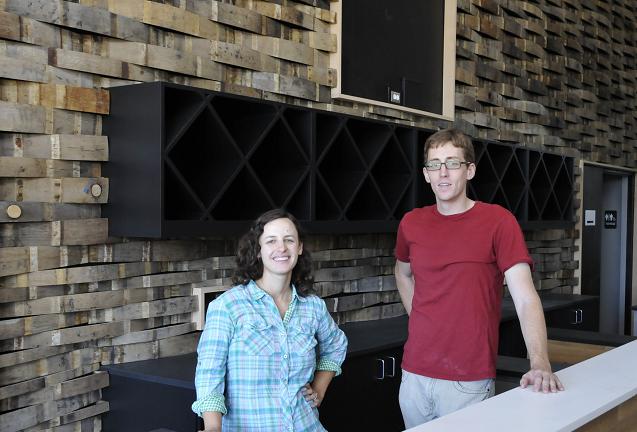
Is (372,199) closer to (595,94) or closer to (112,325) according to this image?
(112,325)

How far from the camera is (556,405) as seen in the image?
1.84m

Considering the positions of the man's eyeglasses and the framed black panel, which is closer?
Answer: the man's eyeglasses

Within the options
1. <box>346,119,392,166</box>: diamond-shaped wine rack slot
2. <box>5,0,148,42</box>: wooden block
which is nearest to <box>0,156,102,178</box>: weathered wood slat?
<box>5,0,148,42</box>: wooden block

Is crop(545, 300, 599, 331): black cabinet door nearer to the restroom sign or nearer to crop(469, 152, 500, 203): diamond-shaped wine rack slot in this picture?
crop(469, 152, 500, 203): diamond-shaped wine rack slot

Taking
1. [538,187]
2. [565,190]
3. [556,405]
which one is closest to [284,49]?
[556,405]

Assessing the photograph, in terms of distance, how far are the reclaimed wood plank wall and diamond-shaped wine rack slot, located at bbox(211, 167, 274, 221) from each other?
0.18m

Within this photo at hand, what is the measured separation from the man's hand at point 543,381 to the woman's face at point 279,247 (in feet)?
2.18

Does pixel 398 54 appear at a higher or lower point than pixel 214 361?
higher

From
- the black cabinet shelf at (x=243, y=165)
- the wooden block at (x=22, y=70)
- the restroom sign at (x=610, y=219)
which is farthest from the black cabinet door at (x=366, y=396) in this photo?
the restroom sign at (x=610, y=219)

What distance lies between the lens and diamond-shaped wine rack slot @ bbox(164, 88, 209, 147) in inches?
101

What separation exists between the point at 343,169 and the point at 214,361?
172cm

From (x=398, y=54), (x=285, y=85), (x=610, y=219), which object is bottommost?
(x=610, y=219)

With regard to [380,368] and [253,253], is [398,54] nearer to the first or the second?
[380,368]

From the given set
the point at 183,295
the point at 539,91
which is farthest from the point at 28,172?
the point at 539,91
